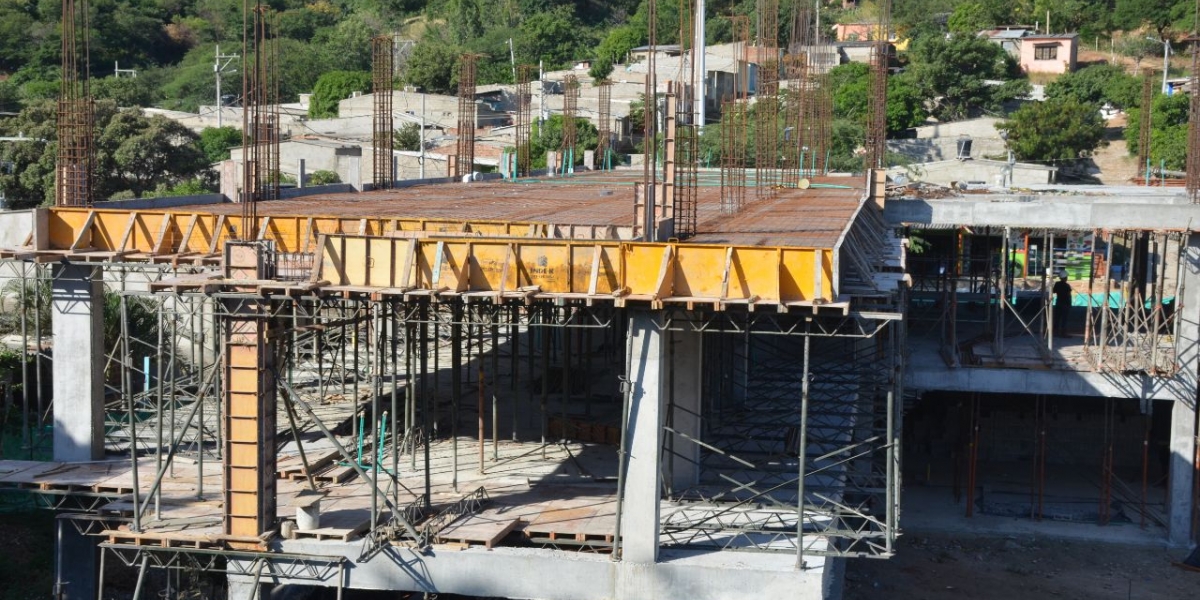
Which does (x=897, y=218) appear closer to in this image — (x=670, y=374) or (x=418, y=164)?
(x=670, y=374)

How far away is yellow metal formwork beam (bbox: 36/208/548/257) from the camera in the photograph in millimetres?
23406

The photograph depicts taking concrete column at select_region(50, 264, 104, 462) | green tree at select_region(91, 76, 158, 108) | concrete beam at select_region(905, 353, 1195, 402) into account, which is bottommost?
concrete beam at select_region(905, 353, 1195, 402)

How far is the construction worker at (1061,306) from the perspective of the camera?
36.2m

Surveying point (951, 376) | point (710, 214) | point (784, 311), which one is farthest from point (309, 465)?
point (951, 376)

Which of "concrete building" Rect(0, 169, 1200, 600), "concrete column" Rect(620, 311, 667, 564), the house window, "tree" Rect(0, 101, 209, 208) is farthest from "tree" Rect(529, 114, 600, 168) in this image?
"concrete column" Rect(620, 311, 667, 564)

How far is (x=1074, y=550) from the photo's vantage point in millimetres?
30188

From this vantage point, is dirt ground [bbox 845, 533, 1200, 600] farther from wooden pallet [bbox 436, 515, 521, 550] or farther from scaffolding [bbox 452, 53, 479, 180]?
scaffolding [bbox 452, 53, 479, 180]

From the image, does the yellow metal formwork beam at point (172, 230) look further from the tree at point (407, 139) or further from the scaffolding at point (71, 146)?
the tree at point (407, 139)

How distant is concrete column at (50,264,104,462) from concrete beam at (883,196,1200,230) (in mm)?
20261

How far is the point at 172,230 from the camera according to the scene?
23688 mm

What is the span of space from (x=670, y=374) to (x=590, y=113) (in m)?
62.8

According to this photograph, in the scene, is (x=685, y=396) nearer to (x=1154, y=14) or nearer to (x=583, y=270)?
(x=583, y=270)

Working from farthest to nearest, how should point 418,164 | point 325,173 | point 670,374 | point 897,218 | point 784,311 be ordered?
point 418,164, point 325,173, point 897,218, point 670,374, point 784,311

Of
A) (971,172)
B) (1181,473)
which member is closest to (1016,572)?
(1181,473)
